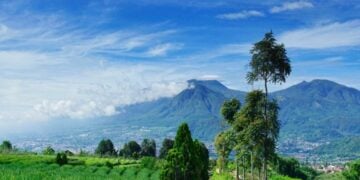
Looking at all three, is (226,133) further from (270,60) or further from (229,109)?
(270,60)

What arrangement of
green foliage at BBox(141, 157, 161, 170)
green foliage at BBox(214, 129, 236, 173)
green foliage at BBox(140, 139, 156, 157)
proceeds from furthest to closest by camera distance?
green foliage at BBox(140, 139, 156, 157)
green foliage at BBox(141, 157, 161, 170)
green foliage at BBox(214, 129, 236, 173)

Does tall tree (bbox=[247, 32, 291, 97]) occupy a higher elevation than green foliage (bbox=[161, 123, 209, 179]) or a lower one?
higher

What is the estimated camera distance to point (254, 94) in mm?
41406

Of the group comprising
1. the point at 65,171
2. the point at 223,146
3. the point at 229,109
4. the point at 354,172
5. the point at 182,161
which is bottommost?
the point at 354,172

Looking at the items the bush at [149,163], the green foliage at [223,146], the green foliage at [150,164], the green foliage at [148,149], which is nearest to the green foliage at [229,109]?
the green foliage at [223,146]

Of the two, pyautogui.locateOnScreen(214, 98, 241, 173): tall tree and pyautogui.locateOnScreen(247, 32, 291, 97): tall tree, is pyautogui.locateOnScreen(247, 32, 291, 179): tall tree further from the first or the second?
pyautogui.locateOnScreen(214, 98, 241, 173): tall tree

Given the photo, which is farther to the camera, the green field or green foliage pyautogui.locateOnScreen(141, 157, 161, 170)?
green foliage pyautogui.locateOnScreen(141, 157, 161, 170)

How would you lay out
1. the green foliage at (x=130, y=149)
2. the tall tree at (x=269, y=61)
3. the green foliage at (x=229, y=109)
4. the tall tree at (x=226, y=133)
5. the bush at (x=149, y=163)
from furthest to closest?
the green foliage at (x=130, y=149), the bush at (x=149, y=163), the green foliage at (x=229, y=109), the tall tree at (x=226, y=133), the tall tree at (x=269, y=61)

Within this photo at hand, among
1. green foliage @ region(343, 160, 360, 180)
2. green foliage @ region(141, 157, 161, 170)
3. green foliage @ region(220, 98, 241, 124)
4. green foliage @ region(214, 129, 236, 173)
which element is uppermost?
green foliage @ region(220, 98, 241, 124)

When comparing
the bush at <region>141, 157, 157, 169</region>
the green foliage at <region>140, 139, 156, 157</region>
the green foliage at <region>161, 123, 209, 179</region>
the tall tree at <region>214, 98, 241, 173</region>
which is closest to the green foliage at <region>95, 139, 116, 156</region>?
the green foliage at <region>140, 139, 156, 157</region>

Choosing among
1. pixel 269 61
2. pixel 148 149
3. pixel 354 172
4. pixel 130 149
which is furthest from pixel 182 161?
pixel 148 149

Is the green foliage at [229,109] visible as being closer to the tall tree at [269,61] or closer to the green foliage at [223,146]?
the green foliage at [223,146]

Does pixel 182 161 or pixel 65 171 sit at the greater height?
pixel 182 161

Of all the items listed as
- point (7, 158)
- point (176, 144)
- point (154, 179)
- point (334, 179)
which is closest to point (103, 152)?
point (7, 158)
